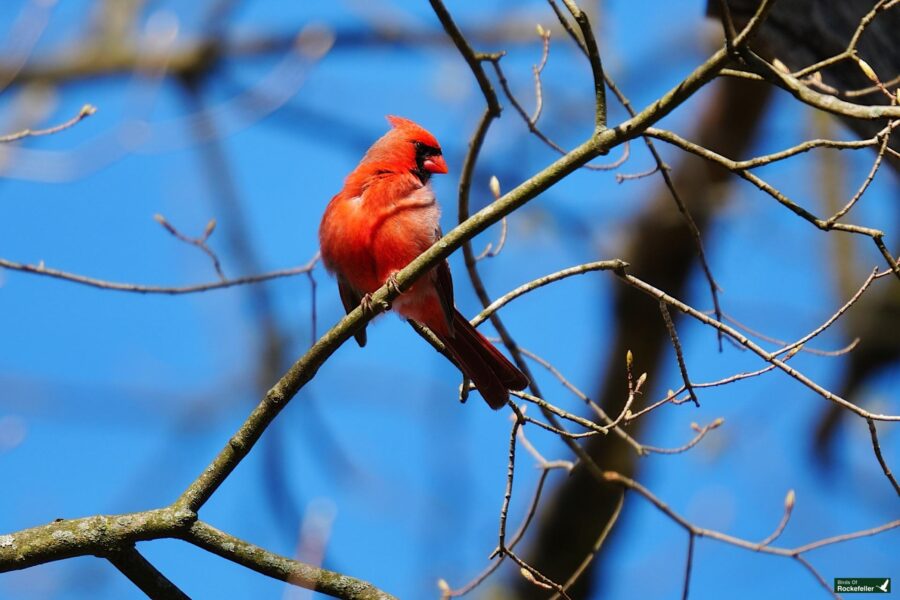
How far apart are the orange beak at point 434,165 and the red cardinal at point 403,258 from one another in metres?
0.33

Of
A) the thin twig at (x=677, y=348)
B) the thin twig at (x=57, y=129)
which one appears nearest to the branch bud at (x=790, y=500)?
the thin twig at (x=677, y=348)

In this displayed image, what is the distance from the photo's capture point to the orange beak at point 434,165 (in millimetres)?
3988

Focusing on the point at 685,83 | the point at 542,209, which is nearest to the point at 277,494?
the point at 542,209

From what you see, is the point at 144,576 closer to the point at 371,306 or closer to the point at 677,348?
the point at 371,306

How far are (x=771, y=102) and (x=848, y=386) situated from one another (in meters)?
1.75

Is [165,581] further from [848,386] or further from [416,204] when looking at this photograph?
[848,386]

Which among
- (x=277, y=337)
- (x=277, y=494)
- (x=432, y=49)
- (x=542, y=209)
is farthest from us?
(x=432, y=49)

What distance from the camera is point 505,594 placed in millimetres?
6469

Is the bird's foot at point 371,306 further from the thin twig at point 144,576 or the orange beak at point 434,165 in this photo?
the orange beak at point 434,165

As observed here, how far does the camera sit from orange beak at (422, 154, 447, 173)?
3.99 meters

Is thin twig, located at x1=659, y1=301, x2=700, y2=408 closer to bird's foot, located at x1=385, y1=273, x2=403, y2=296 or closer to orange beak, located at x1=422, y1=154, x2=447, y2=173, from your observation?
bird's foot, located at x1=385, y1=273, x2=403, y2=296

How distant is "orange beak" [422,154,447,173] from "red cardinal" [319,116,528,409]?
325 mm

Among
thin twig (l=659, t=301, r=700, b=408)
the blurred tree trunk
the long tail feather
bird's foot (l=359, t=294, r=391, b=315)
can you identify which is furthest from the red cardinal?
the blurred tree trunk

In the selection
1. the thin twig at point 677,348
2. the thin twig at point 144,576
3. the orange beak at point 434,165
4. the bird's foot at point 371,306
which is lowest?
the thin twig at point 144,576
